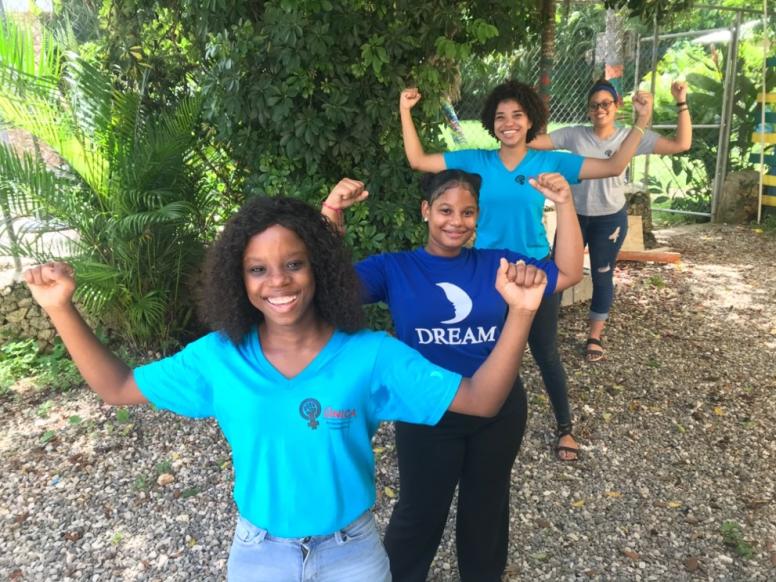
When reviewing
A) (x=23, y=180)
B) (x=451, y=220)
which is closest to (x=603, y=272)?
(x=451, y=220)

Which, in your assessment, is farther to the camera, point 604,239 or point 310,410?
point 604,239

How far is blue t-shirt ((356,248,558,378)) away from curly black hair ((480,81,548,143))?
1.23 metres

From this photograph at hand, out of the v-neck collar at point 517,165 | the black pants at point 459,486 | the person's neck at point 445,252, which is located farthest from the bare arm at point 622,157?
the black pants at point 459,486

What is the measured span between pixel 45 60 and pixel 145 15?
919mm

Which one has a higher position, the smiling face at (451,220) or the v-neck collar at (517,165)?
the v-neck collar at (517,165)

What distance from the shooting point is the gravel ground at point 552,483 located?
9.12ft

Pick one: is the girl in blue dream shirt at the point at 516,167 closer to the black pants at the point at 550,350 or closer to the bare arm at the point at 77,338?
the black pants at the point at 550,350

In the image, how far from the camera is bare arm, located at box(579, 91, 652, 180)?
9.19 ft

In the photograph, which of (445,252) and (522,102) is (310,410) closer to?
(445,252)

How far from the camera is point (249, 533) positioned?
1552 millimetres

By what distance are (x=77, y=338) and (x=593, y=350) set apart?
13.3 ft

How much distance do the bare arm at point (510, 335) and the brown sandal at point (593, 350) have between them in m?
3.62

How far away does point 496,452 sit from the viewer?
7.07 feet

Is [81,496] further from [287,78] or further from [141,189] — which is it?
[287,78]
